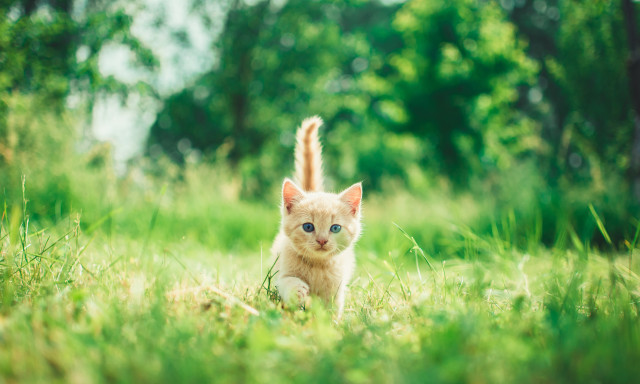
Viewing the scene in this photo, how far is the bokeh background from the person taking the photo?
3.57m

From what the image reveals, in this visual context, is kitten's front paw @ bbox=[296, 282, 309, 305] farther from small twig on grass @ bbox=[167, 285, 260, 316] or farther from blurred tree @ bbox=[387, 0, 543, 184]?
blurred tree @ bbox=[387, 0, 543, 184]

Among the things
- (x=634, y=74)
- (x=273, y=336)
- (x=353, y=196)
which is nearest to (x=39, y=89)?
(x=353, y=196)

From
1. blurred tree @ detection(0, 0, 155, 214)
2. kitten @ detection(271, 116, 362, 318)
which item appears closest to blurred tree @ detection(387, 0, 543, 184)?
blurred tree @ detection(0, 0, 155, 214)

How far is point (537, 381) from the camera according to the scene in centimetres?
69

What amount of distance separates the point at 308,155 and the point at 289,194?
0.43 meters

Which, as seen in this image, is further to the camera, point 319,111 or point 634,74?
point 319,111

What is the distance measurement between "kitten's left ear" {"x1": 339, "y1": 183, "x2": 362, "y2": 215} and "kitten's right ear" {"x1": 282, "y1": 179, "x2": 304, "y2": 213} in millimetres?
218

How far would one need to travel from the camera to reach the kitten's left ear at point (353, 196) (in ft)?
5.94

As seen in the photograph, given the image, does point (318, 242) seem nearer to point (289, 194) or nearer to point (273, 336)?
point (289, 194)

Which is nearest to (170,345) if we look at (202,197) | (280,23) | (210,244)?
(210,244)

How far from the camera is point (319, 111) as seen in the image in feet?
35.1

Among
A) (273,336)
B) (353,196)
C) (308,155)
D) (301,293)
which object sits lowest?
(301,293)

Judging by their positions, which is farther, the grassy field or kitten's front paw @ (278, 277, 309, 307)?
kitten's front paw @ (278, 277, 309, 307)

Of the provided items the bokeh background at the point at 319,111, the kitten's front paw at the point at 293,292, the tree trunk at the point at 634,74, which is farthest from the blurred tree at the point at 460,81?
the kitten's front paw at the point at 293,292
